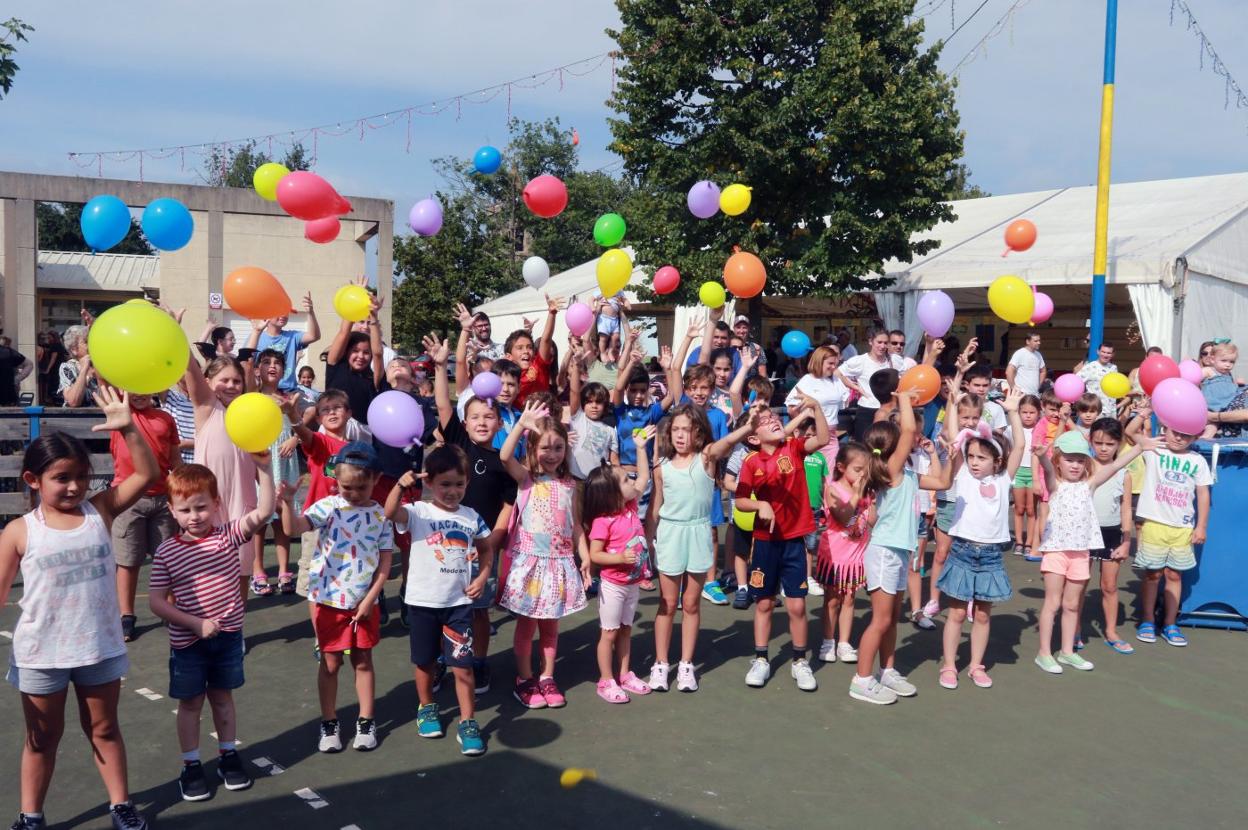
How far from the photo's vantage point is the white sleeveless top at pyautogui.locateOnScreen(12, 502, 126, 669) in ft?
10.7

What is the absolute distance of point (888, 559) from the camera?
197 inches

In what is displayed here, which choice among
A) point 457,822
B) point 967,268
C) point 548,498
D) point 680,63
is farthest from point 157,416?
point 967,268

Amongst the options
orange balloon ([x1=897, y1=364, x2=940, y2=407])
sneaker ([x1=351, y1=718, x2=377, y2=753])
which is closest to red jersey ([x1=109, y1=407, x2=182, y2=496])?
sneaker ([x1=351, y1=718, x2=377, y2=753])

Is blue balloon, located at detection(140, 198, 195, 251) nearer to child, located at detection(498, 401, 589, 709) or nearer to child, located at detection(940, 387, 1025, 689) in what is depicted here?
child, located at detection(498, 401, 589, 709)

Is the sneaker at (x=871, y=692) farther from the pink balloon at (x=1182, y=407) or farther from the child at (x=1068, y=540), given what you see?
the pink balloon at (x=1182, y=407)

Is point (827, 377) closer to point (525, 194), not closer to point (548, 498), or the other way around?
point (525, 194)

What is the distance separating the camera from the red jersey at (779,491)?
5277mm

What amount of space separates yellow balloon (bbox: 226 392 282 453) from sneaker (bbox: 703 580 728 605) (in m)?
3.55

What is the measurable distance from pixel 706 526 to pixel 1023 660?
2.25 metres

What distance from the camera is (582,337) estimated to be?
762 centimetres

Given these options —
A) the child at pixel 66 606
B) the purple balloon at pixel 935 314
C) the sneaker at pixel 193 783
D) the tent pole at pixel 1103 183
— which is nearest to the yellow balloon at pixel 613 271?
the purple balloon at pixel 935 314

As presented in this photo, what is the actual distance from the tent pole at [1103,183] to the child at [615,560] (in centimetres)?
977

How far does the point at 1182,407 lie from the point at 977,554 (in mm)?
1849

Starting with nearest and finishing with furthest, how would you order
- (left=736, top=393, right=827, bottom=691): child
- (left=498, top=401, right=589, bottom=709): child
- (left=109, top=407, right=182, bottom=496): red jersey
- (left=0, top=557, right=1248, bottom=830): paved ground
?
(left=0, top=557, right=1248, bottom=830): paved ground → (left=498, top=401, right=589, bottom=709): child → (left=109, top=407, right=182, bottom=496): red jersey → (left=736, top=393, right=827, bottom=691): child
